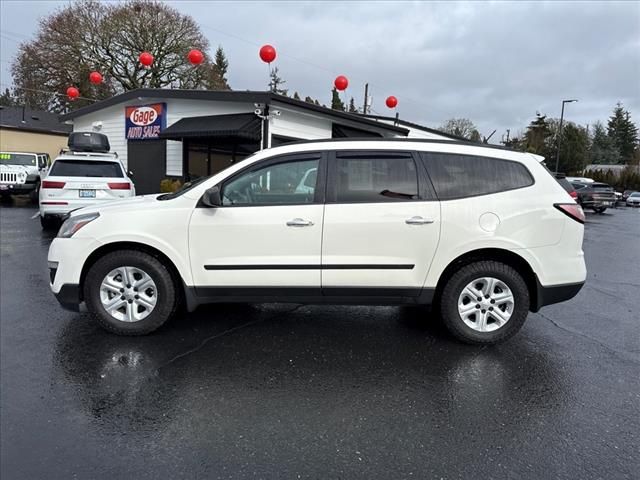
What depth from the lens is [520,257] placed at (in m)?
3.89

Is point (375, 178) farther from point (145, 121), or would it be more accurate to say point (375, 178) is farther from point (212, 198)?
point (145, 121)

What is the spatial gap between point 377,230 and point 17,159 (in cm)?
1924

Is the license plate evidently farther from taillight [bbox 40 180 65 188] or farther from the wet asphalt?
the wet asphalt

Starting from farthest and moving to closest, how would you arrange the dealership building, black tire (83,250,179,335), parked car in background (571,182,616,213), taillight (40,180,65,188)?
parked car in background (571,182,616,213), the dealership building, taillight (40,180,65,188), black tire (83,250,179,335)

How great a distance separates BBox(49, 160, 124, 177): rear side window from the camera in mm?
9078

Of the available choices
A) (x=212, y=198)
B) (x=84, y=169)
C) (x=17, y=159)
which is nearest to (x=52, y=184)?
(x=84, y=169)

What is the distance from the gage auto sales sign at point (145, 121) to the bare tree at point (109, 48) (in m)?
19.2

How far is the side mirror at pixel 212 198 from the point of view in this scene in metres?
3.72

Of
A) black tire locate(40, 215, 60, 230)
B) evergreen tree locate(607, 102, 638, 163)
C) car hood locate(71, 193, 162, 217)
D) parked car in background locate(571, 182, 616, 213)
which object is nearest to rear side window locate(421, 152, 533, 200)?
car hood locate(71, 193, 162, 217)

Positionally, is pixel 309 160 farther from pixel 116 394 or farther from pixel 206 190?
pixel 116 394

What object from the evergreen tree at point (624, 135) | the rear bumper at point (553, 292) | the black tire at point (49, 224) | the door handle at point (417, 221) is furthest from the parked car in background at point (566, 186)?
the evergreen tree at point (624, 135)

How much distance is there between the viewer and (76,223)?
154 inches

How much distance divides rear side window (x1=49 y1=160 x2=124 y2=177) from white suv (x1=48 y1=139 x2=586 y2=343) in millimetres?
5923

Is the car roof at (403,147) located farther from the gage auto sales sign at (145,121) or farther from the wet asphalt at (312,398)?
the gage auto sales sign at (145,121)
